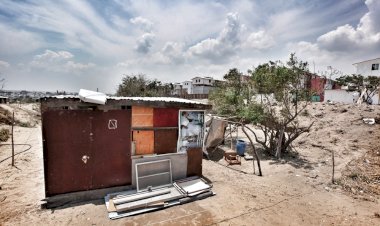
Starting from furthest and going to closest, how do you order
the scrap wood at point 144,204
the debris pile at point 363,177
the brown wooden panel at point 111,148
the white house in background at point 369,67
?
the white house in background at point 369,67 → the debris pile at point 363,177 → the brown wooden panel at point 111,148 → the scrap wood at point 144,204

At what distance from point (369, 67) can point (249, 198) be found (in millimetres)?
46219

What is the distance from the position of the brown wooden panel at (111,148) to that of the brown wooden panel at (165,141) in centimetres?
102

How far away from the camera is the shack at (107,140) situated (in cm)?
667

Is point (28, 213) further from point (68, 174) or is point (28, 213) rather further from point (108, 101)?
point (108, 101)

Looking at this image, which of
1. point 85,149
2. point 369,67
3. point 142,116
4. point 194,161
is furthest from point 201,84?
point 85,149

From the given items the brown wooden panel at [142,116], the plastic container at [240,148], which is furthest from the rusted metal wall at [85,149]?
the plastic container at [240,148]

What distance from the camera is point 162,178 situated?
8.06 metres

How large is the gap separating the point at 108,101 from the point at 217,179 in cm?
546

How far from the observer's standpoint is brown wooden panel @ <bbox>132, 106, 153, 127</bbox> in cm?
762

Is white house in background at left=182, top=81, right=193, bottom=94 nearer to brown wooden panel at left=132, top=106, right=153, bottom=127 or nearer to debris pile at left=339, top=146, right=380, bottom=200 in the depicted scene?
debris pile at left=339, top=146, right=380, bottom=200

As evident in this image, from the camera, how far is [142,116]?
776 centimetres

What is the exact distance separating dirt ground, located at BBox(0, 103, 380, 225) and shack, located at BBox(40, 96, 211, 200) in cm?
93

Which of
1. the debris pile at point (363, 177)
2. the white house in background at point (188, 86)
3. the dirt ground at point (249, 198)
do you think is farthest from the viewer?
the white house in background at point (188, 86)

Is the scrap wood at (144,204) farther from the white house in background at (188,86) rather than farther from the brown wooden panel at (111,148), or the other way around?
the white house in background at (188,86)
